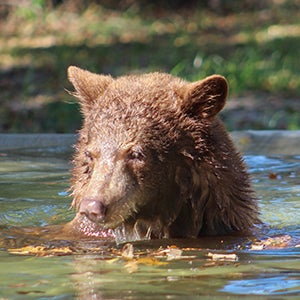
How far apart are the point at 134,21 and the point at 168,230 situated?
15.5 m

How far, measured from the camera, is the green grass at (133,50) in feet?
46.5

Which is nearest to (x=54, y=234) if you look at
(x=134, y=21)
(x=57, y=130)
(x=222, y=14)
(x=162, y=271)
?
(x=162, y=271)

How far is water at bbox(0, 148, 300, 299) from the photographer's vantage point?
4.38 m

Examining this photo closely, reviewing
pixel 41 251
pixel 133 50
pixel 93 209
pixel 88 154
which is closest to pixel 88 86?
pixel 88 154

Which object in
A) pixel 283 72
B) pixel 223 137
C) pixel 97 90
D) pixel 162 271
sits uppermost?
pixel 283 72

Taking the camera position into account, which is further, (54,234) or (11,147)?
(11,147)

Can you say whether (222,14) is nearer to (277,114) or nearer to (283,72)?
(283,72)

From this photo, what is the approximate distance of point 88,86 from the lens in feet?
21.0

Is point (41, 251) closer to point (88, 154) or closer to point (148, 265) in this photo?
point (88, 154)

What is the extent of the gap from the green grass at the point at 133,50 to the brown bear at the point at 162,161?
19.6ft

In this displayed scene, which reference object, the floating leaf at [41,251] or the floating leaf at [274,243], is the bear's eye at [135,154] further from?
the floating leaf at [274,243]

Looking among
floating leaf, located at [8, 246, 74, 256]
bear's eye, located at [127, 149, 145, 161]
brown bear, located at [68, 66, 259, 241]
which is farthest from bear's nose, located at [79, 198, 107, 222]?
bear's eye, located at [127, 149, 145, 161]

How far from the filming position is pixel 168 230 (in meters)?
6.19

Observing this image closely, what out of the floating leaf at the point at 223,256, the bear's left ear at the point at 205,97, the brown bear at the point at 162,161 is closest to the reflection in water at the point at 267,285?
the floating leaf at the point at 223,256
